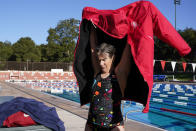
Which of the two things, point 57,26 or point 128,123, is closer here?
point 128,123

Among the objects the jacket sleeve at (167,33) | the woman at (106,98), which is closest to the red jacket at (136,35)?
the jacket sleeve at (167,33)

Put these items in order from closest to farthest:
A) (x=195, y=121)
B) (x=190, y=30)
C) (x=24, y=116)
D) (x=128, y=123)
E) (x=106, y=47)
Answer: (x=106, y=47), (x=24, y=116), (x=128, y=123), (x=195, y=121), (x=190, y=30)

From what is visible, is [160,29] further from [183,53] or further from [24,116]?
[24,116]

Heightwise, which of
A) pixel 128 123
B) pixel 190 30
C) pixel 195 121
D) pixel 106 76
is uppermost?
pixel 190 30

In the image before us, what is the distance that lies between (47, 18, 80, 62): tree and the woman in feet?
162

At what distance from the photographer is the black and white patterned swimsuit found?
178 centimetres

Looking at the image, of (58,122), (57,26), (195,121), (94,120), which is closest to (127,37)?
(94,120)

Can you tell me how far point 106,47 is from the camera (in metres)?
1.85

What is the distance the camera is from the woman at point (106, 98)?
178 cm

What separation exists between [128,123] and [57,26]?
51620 mm

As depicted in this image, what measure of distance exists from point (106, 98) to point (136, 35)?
0.59 metres

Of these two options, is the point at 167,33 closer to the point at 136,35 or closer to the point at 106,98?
the point at 136,35

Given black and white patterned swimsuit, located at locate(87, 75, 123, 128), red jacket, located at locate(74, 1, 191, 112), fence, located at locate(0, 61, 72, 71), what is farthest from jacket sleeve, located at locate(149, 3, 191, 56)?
fence, located at locate(0, 61, 72, 71)

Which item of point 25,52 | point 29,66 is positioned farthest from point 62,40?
point 29,66
